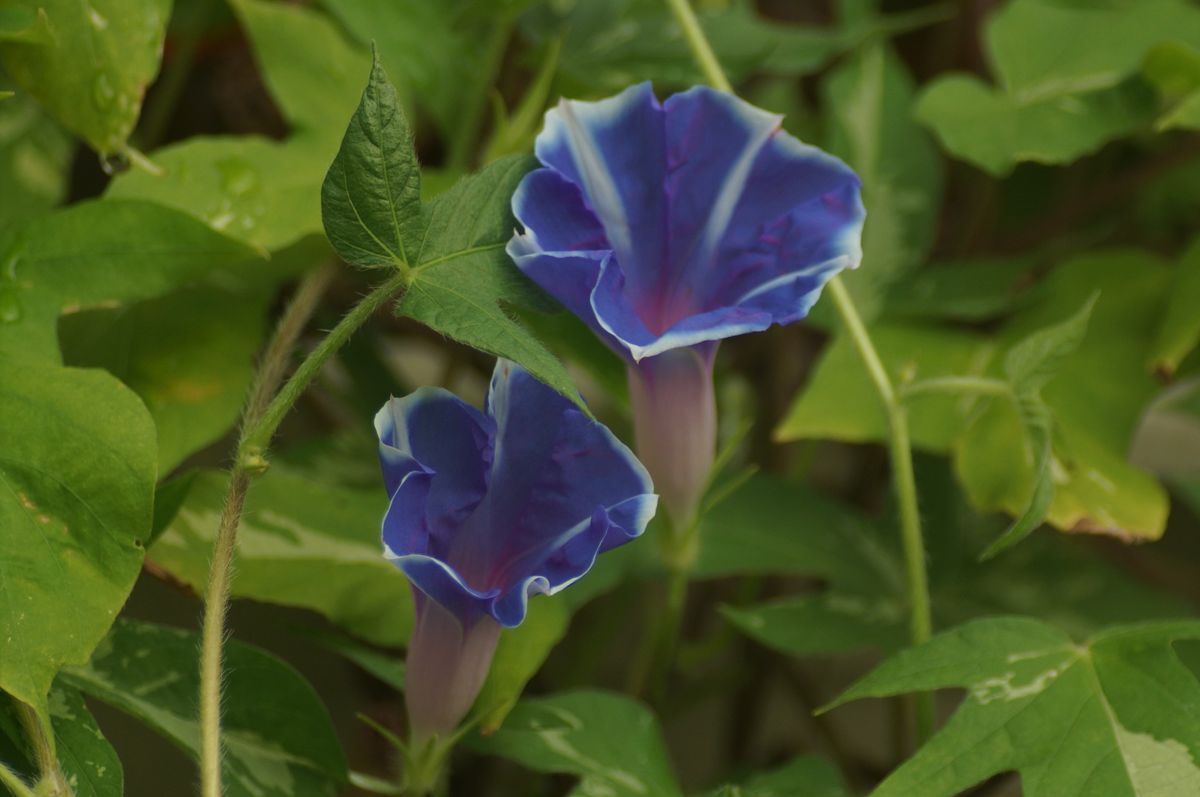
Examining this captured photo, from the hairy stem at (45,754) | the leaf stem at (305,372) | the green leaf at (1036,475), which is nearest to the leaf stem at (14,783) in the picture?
the hairy stem at (45,754)

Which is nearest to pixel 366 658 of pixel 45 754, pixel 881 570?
pixel 45 754

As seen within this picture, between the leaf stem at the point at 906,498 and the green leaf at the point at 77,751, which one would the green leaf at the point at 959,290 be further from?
the green leaf at the point at 77,751

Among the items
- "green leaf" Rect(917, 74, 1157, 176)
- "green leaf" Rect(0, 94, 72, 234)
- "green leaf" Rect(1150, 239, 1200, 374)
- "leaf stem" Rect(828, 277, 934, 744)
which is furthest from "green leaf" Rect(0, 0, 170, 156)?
"green leaf" Rect(1150, 239, 1200, 374)

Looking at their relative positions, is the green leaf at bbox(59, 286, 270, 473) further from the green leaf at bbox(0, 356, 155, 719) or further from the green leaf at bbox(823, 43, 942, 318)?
the green leaf at bbox(823, 43, 942, 318)

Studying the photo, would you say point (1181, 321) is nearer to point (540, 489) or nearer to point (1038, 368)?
point (1038, 368)

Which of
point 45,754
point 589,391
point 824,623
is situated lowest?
point 589,391

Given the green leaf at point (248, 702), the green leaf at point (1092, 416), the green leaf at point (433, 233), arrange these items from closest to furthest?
1. the green leaf at point (433, 233)
2. the green leaf at point (248, 702)
3. the green leaf at point (1092, 416)
